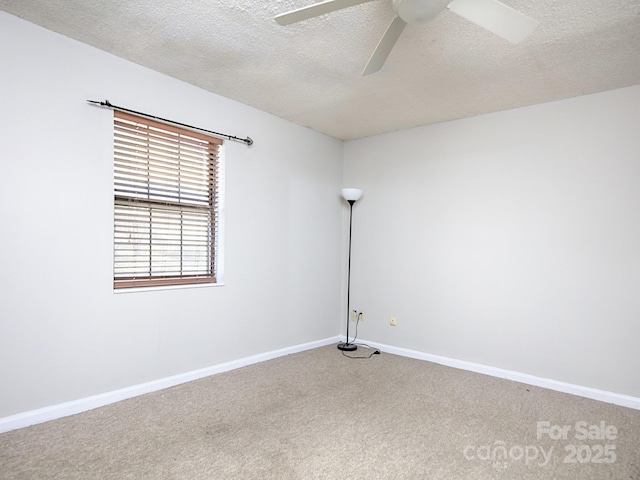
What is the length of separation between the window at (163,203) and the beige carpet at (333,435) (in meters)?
0.95

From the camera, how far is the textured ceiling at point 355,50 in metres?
2.07

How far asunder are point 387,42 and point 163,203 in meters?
2.06

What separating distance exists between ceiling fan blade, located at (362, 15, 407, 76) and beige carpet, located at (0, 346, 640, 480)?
2.20 m

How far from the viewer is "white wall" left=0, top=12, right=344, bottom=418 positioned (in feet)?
7.40

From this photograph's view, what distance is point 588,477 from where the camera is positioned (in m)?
1.92

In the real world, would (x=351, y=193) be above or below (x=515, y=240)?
above

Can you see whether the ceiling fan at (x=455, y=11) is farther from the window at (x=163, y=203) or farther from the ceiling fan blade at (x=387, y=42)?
the window at (x=163, y=203)

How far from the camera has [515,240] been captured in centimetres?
338

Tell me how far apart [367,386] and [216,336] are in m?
1.38

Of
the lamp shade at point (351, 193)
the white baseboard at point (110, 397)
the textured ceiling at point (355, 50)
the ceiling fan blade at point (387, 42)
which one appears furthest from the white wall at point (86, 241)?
the ceiling fan blade at point (387, 42)

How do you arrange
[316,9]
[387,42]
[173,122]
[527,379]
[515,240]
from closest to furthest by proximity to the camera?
[316,9]
[387,42]
[173,122]
[527,379]
[515,240]

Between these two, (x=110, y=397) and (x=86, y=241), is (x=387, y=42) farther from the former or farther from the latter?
(x=110, y=397)

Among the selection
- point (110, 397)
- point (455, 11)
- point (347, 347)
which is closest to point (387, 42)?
point (455, 11)

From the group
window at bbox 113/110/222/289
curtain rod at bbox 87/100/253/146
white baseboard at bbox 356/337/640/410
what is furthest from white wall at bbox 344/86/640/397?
window at bbox 113/110/222/289
